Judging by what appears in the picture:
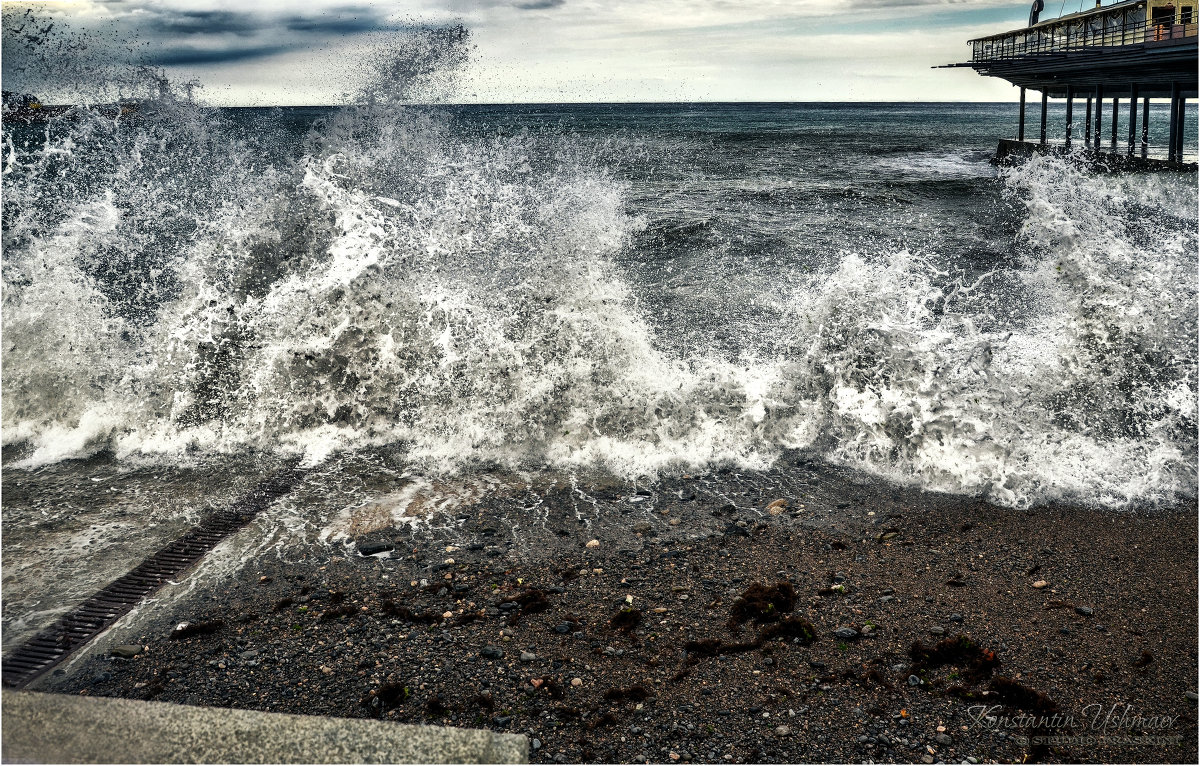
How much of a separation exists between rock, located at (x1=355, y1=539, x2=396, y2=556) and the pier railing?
22391 millimetres

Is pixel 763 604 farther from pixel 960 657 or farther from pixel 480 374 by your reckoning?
pixel 480 374

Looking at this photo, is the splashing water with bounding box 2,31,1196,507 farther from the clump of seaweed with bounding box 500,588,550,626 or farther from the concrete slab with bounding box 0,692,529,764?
the concrete slab with bounding box 0,692,529,764

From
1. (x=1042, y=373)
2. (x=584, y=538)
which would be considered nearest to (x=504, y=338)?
(x=584, y=538)

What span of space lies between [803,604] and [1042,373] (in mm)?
3377

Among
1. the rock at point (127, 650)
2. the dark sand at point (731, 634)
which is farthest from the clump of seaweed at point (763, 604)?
the rock at point (127, 650)

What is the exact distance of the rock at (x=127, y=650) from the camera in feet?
10.3

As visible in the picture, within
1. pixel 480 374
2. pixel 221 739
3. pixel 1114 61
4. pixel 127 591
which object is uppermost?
pixel 1114 61

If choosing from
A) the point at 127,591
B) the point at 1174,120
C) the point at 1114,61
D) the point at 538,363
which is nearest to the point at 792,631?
the point at 127,591

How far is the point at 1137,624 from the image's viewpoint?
325cm

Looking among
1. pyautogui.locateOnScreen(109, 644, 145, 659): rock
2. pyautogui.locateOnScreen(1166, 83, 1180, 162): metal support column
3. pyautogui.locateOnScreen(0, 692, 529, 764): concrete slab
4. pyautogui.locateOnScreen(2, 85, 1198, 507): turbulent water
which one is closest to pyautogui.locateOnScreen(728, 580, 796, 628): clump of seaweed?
pyautogui.locateOnScreen(0, 692, 529, 764): concrete slab

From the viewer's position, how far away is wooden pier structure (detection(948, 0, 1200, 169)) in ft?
59.6

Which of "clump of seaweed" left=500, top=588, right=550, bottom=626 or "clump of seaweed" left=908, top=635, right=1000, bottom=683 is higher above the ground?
"clump of seaweed" left=500, top=588, right=550, bottom=626

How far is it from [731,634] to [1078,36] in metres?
30.1

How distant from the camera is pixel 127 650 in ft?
10.4
